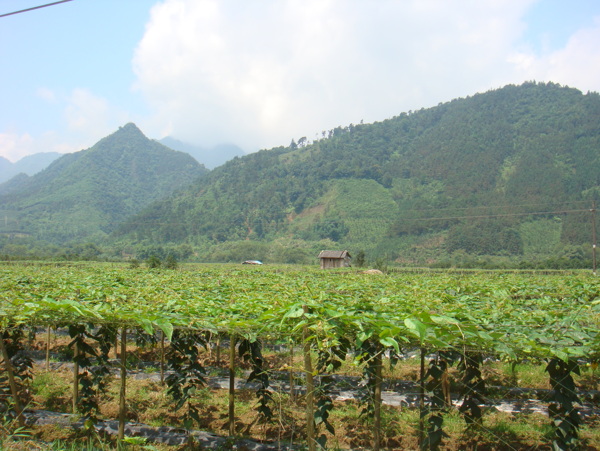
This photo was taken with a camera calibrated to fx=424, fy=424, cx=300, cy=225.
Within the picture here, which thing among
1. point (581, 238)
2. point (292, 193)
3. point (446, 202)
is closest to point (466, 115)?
point (446, 202)

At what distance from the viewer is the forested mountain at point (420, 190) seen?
77.9 metres

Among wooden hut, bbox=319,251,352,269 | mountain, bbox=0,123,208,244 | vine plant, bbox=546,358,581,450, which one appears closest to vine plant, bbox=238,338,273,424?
vine plant, bbox=546,358,581,450

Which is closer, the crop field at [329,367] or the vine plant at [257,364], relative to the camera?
the crop field at [329,367]

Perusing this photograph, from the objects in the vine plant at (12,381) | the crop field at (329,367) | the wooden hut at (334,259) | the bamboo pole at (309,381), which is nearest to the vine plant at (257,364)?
the crop field at (329,367)

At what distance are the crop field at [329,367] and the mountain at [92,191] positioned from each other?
116268 millimetres

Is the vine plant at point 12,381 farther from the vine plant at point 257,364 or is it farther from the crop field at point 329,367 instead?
the vine plant at point 257,364

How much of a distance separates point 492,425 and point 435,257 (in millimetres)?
69356

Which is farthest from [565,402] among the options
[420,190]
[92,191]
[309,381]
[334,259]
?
[92,191]

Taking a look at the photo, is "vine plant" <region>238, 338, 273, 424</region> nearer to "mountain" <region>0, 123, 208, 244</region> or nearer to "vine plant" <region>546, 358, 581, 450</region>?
"vine plant" <region>546, 358, 581, 450</region>

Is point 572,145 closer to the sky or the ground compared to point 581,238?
closer to the sky

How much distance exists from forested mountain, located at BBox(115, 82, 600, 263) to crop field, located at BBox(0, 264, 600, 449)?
6460 centimetres

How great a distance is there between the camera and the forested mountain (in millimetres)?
77938

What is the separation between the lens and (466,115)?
12631cm

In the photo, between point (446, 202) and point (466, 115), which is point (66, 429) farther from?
point (466, 115)
